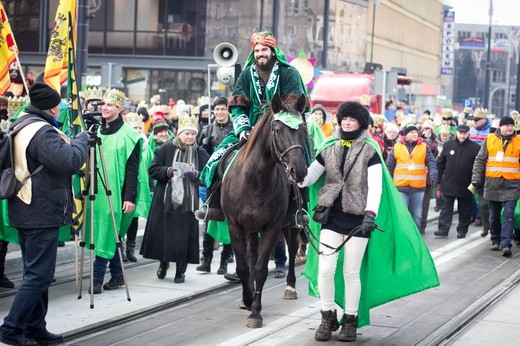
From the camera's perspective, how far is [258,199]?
34.1ft

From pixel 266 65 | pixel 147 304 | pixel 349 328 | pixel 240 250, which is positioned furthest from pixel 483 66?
pixel 349 328

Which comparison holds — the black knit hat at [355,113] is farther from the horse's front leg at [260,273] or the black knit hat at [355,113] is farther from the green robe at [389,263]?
the horse's front leg at [260,273]

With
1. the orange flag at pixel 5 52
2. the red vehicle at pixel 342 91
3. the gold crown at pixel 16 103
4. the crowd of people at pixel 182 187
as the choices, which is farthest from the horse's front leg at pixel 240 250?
the red vehicle at pixel 342 91

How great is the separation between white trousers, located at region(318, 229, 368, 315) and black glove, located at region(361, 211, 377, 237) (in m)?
0.28

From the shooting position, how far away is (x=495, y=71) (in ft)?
452

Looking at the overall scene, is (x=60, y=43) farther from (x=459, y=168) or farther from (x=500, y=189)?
(x=459, y=168)

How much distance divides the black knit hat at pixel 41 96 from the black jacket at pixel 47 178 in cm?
20

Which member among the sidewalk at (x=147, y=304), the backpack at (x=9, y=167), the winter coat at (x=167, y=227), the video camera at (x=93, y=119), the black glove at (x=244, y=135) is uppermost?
the video camera at (x=93, y=119)

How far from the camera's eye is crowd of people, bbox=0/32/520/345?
8641 mm

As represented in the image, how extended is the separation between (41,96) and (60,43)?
3.18m

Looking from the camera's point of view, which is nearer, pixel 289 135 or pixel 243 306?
pixel 289 135

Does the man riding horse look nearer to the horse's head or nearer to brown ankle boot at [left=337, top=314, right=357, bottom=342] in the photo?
the horse's head

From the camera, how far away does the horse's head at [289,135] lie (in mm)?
9391

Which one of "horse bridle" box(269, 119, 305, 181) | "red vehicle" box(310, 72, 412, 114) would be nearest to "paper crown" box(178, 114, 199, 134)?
"horse bridle" box(269, 119, 305, 181)
